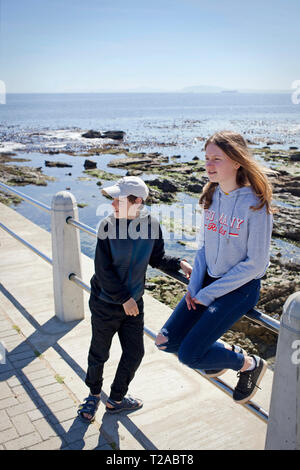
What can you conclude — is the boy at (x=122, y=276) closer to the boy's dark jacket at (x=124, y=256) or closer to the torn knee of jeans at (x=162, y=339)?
the boy's dark jacket at (x=124, y=256)

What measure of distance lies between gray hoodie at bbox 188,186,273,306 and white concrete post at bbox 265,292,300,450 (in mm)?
437

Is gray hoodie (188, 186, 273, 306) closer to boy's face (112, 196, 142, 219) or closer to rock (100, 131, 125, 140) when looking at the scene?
boy's face (112, 196, 142, 219)

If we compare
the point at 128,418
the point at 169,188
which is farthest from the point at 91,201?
the point at 128,418

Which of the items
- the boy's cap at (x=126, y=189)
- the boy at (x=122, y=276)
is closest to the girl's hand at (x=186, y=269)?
the boy at (x=122, y=276)

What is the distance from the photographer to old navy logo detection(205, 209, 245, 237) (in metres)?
2.57

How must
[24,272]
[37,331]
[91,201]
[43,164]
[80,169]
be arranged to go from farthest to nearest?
1. [43,164]
2. [80,169]
3. [91,201]
4. [24,272]
5. [37,331]

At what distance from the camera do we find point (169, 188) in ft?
70.6

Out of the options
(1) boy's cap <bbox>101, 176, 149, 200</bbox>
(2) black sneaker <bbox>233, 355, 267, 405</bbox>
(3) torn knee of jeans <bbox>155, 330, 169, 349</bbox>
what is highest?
(1) boy's cap <bbox>101, 176, 149, 200</bbox>

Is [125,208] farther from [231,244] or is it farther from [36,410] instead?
[36,410]

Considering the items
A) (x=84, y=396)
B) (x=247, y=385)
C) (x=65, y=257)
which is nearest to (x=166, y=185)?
(x=65, y=257)

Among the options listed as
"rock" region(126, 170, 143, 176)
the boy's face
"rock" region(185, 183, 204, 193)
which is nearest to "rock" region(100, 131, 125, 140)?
"rock" region(126, 170, 143, 176)

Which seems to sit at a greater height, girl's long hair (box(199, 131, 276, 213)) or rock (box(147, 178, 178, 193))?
girl's long hair (box(199, 131, 276, 213))
